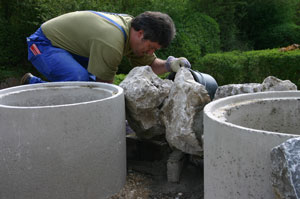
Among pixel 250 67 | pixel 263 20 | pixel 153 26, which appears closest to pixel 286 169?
pixel 153 26

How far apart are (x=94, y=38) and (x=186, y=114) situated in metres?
1.41

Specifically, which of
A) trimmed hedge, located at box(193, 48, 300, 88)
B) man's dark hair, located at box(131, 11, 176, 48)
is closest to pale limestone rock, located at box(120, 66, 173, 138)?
man's dark hair, located at box(131, 11, 176, 48)

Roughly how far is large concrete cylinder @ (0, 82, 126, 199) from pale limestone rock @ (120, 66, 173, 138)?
292 millimetres

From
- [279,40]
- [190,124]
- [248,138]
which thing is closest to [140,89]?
[190,124]

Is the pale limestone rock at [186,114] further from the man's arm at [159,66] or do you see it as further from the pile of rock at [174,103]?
the man's arm at [159,66]

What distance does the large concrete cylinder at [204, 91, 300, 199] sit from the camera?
174 centimetres

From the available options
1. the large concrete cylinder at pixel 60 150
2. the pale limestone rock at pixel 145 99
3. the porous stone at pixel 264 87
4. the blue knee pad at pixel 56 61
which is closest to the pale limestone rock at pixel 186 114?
the pale limestone rock at pixel 145 99

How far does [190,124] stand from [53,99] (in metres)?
1.49

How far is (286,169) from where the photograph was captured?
1.50 m

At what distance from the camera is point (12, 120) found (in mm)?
2588

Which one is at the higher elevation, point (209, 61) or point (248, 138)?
point (248, 138)

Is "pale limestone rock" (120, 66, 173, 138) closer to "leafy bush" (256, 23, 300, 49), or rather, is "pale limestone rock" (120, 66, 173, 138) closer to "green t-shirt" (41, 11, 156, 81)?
"green t-shirt" (41, 11, 156, 81)

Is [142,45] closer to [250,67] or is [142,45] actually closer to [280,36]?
[250,67]

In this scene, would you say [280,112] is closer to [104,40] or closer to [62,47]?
[104,40]
